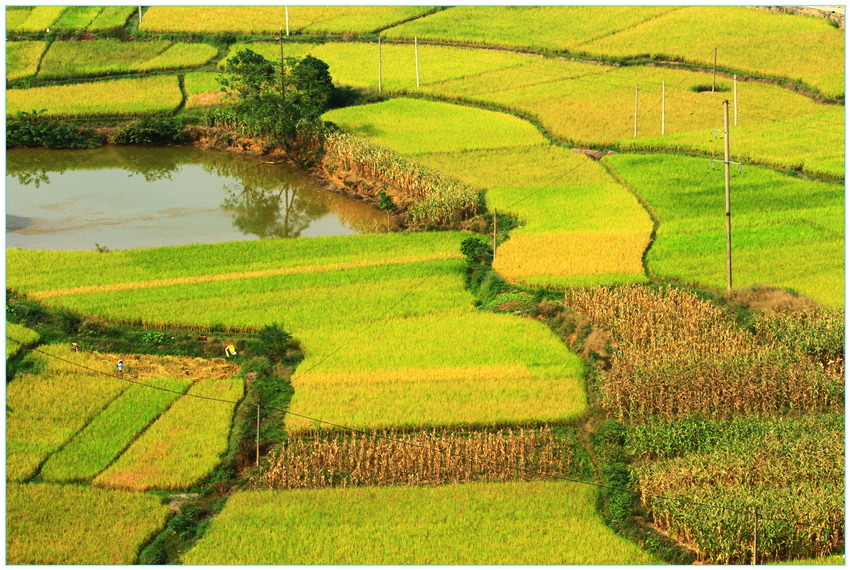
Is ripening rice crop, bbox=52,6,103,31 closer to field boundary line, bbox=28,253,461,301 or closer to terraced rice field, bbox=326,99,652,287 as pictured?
terraced rice field, bbox=326,99,652,287

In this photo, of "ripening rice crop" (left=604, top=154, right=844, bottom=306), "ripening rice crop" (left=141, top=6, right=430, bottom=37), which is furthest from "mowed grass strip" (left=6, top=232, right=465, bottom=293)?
"ripening rice crop" (left=141, top=6, right=430, bottom=37)

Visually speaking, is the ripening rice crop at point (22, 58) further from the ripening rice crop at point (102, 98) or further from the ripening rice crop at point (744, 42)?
the ripening rice crop at point (744, 42)

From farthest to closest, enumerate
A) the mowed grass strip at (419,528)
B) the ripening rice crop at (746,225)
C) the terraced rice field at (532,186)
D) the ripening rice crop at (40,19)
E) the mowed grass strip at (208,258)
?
the ripening rice crop at (40,19), the mowed grass strip at (208,258), the terraced rice field at (532,186), the ripening rice crop at (746,225), the mowed grass strip at (419,528)

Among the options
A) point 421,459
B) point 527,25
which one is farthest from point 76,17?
point 421,459

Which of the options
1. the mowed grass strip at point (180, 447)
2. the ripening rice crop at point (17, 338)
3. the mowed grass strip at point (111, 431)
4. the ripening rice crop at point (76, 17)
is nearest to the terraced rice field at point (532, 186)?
the mowed grass strip at point (180, 447)

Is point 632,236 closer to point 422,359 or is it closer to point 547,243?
point 547,243

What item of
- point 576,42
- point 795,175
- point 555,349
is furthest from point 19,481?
point 576,42

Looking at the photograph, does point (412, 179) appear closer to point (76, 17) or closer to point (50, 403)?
point (50, 403)
